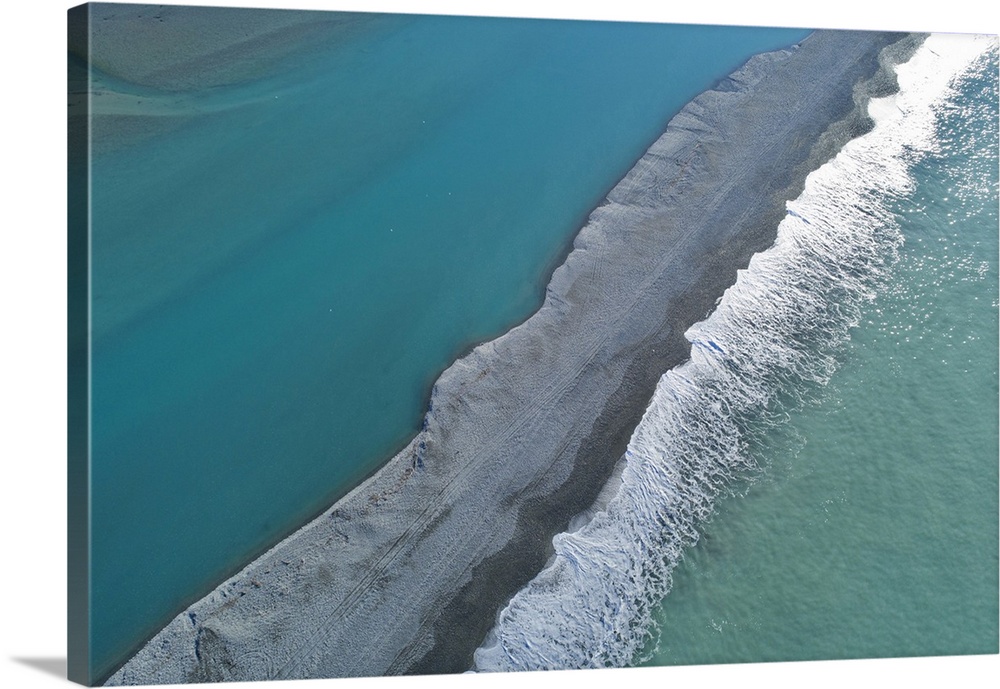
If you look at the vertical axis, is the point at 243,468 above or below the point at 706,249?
below

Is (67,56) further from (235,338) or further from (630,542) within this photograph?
(630,542)

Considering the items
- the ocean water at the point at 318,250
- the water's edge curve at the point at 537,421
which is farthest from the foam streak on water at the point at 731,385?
the ocean water at the point at 318,250

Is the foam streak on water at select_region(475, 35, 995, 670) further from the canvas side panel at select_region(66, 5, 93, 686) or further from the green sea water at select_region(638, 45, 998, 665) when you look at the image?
the canvas side panel at select_region(66, 5, 93, 686)

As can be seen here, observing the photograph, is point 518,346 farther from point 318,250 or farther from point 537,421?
point 318,250

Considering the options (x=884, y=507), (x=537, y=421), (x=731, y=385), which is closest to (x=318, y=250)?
(x=537, y=421)

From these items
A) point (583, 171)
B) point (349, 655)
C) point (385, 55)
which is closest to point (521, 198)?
point (583, 171)

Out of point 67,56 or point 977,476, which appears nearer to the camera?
point 67,56
